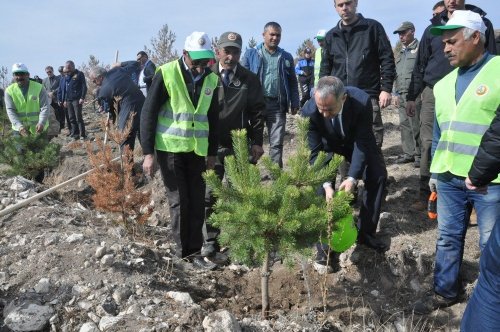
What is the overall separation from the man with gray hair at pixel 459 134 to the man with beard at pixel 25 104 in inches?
245

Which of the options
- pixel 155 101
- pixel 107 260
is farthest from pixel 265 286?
pixel 155 101

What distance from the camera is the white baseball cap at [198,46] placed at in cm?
375

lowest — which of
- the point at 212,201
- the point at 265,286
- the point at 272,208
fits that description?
the point at 265,286

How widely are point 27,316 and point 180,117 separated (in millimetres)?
1922

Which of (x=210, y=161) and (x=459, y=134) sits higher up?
(x=459, y=134)

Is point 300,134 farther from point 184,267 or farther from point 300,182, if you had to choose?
point 184,267

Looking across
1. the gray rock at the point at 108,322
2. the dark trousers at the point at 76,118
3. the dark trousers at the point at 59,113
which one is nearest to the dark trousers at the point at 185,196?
the gray rock at the point at 108,322

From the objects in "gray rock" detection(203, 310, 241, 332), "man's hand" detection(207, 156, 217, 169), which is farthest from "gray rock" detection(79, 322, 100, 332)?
"man's hand" detection(207, 156, 217, 169)

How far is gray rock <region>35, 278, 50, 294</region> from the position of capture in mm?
3193

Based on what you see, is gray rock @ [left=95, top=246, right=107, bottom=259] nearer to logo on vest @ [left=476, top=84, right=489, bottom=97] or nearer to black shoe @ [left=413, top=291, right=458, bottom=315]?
black shoe @ [left=413, top=291, right=458, bottom=315]

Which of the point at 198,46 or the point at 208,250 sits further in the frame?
the point at 208,250

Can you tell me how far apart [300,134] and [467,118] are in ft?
3.97

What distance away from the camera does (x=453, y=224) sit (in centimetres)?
334

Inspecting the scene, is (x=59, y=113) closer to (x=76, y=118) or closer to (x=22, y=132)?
(x=76, y=118)
